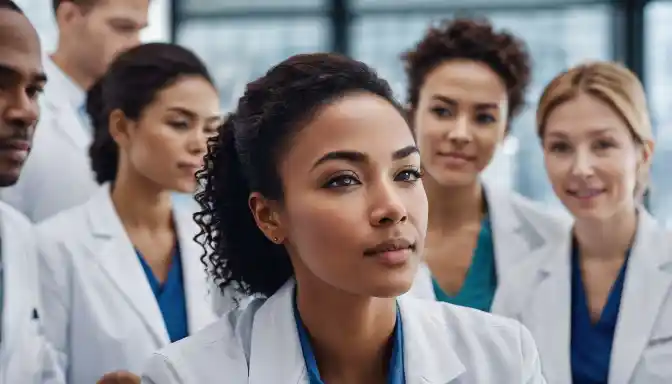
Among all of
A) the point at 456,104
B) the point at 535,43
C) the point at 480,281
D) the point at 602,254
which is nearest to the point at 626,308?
the point at 602,254

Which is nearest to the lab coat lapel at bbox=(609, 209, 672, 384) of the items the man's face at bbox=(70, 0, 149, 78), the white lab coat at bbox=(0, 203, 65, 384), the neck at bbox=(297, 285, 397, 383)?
the neck at bbox=(297, 285, 397, 383)

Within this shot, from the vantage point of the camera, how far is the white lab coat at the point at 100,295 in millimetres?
2070

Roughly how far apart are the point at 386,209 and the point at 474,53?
1.08m

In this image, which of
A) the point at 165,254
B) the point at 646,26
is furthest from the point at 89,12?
the point at 646,26

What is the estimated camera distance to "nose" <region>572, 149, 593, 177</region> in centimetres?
201

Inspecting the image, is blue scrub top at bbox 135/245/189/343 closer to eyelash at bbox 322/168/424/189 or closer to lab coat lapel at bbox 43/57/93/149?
lab coat lapel at bbox 43/57/93/149

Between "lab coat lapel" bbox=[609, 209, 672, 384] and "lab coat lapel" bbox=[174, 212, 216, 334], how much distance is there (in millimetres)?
900

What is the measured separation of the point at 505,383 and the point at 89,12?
1818mm

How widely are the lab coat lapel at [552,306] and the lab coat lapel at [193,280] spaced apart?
0.73 metres

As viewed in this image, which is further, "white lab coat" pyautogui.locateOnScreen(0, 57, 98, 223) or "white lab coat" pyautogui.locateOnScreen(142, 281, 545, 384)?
"white lab coat" pyautogui.locateOnScreen(0, 57, 98, 223)

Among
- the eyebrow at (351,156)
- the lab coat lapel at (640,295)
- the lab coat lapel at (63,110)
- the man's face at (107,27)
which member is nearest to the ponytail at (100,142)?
the lab coat lapel at (63,110)

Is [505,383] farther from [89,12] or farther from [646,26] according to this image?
[646,26]

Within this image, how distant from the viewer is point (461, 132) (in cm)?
225

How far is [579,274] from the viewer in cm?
217
